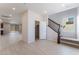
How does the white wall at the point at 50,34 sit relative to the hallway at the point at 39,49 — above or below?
above

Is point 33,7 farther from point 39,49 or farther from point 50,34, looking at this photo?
point 50,34

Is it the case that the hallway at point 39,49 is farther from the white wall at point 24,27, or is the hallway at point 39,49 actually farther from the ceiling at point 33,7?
the ceiling at point 33,7

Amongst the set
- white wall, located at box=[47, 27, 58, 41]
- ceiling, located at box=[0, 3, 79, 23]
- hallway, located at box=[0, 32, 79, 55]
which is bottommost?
hallway, located at box=[0, 32, 79, 55]

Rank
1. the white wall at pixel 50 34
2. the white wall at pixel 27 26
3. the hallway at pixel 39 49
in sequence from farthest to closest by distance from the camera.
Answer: the white wall at pixel 50 34 < the white wall at pixel 27 26 < the hallway at pixel 39 49

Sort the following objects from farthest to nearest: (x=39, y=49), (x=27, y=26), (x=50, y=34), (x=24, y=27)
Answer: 1. (x=50, y=34)
2. (x=27, y=26)
3. (x=24, y=27)
4. (x=39, y=49)

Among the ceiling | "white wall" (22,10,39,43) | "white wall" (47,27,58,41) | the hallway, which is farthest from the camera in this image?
"white wall" (47,27,58,41)

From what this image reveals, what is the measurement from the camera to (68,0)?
7.23 ft

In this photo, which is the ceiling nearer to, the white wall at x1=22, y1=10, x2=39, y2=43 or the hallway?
the white wall at x1=22, y1=10, x2=39, y2=43

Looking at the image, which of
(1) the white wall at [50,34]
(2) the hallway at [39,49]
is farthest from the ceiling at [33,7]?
(1) the white wall at [50,34]

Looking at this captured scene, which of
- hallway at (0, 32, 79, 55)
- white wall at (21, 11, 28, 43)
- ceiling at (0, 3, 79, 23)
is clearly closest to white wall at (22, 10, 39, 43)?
white wall at (21, 11, 28, 43)

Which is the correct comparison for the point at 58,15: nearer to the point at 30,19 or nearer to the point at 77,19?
the point at 77,19

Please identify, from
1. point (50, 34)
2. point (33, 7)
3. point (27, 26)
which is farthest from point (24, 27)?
point (50, 34)

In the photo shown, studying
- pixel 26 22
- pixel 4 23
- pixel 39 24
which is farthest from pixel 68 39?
pixel 39 24
